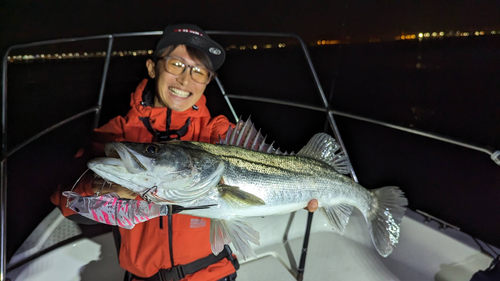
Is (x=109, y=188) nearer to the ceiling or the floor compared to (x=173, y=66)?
nearer to the floor

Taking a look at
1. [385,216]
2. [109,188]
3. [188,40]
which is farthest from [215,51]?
[385,216]

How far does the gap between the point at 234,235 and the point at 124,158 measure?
0.85 meters

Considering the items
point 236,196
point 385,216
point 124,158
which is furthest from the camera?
point 385,216

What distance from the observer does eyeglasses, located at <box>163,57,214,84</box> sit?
6.98ft

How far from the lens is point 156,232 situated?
6.05 feet

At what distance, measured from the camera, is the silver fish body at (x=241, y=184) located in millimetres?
1381

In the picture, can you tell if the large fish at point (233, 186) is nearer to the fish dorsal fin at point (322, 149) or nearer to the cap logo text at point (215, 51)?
the fish dorsal fin at point (322, 149)

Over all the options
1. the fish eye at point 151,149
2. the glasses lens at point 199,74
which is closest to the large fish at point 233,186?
the fish eye at point 151,149

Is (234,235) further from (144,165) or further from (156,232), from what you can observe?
(144,165)

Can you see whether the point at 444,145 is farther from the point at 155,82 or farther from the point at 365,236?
the point at 155,82

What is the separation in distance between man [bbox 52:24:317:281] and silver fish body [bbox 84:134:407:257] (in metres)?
0.26

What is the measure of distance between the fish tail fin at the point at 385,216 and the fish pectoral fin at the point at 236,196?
46.8 inches

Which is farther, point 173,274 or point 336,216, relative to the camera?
point 336,216

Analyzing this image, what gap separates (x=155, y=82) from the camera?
7.41 ft
